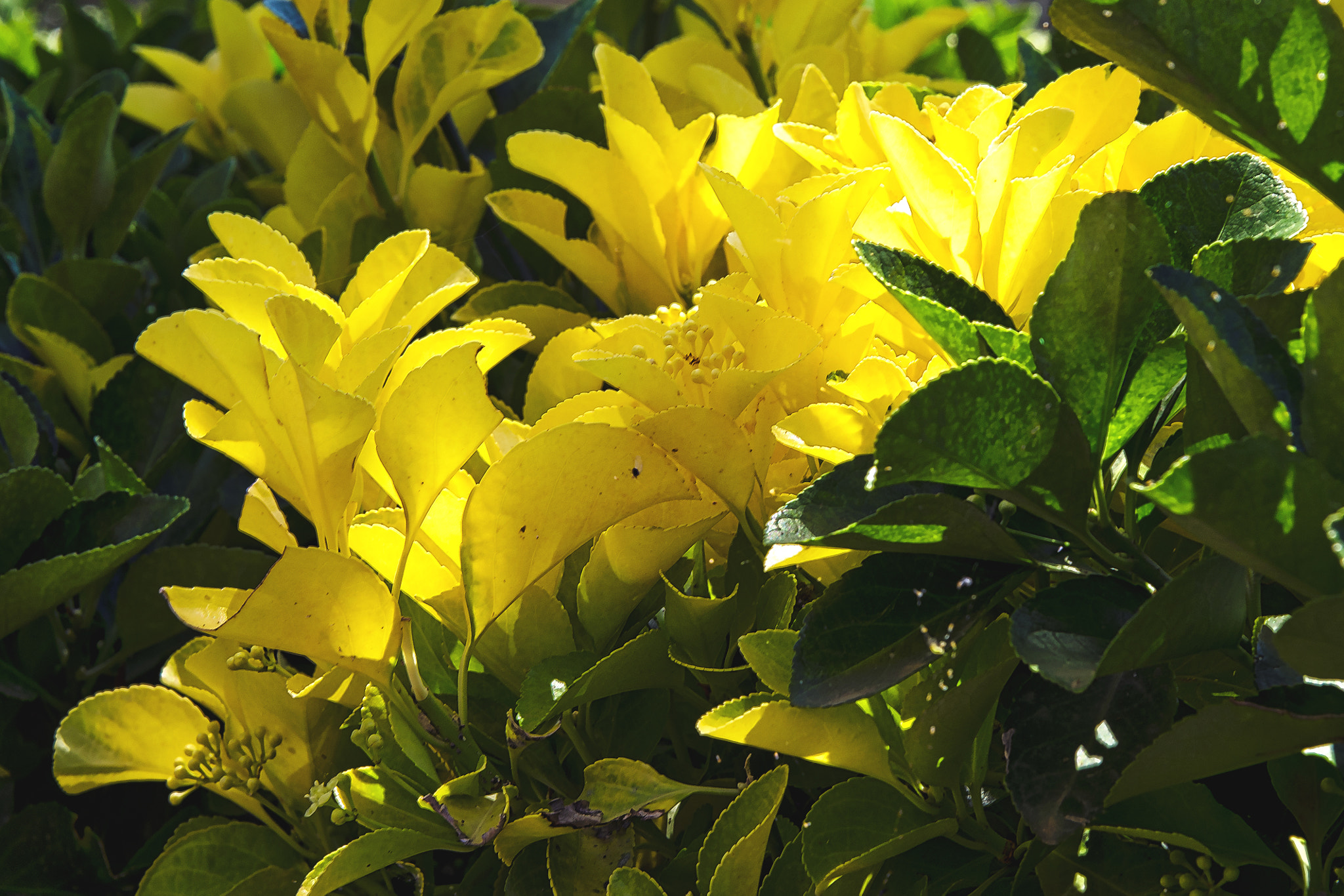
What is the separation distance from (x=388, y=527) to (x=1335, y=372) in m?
0.48

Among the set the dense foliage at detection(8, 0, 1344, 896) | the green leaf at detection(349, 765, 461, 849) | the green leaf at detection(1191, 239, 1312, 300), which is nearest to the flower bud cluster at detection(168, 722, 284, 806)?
the dense foliage at detection(8, 0, 1344, 896)

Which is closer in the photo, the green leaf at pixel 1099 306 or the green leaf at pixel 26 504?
the green leaf at pixel 1099 306

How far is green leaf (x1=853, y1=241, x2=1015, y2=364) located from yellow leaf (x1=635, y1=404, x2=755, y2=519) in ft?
0.42

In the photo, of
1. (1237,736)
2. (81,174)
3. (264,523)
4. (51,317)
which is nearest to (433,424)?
(264,523)

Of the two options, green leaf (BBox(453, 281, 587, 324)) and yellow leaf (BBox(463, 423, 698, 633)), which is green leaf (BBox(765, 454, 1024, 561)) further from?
green leaf (BBox(453, 281, 587, 324))

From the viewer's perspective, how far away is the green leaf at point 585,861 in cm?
67

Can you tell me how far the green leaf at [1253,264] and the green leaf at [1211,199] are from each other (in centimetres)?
6

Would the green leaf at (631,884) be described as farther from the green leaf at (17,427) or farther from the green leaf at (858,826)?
the green leaf at (17,427)

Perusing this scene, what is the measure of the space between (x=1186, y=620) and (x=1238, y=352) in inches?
4.5

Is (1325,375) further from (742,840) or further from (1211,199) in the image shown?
(742,840)

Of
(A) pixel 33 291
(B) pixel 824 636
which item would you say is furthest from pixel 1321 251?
(A) pixel 33 291

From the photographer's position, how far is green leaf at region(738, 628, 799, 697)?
0.60 meters

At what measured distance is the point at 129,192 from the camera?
4.83ft

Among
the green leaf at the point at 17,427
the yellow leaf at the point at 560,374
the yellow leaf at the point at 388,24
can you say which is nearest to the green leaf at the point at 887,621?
the yellow leaf at the point at 560,374
